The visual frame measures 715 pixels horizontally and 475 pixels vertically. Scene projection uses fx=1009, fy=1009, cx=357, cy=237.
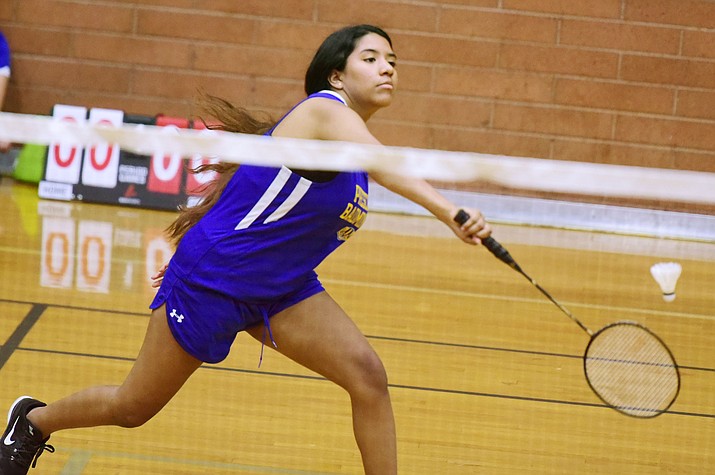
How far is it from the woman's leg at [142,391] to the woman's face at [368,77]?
81 centimetres

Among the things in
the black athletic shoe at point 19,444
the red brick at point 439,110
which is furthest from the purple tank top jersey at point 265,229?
the red brick at point 439,110

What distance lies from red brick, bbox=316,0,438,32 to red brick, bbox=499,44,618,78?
621 mm

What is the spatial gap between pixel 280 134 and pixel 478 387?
206 centimetres

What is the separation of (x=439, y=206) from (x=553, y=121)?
541 cm

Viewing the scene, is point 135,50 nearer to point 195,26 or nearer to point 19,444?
point 195,26

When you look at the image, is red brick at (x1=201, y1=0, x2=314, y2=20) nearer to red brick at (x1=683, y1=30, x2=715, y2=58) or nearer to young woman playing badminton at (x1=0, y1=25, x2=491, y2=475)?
red brick at (x1=683, y1=30, x2=715, y2=58)

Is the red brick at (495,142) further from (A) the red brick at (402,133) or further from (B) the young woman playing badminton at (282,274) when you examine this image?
(B) the young woman playing badminton at (282,274)

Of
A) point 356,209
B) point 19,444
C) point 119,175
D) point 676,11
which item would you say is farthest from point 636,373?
point 119,175

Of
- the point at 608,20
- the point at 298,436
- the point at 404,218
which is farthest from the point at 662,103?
the point at 298,436

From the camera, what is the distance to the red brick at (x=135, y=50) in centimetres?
774

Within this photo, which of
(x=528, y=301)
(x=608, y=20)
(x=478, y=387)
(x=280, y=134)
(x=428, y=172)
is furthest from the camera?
(x=608, y=20)

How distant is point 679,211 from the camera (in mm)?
7520

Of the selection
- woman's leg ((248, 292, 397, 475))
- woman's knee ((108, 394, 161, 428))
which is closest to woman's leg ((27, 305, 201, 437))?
woman's knee ((108, 394, 161, 428))

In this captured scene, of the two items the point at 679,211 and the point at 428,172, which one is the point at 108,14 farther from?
the point at 428,172
